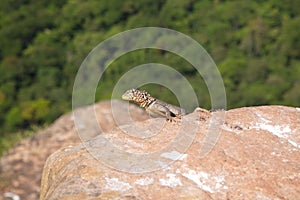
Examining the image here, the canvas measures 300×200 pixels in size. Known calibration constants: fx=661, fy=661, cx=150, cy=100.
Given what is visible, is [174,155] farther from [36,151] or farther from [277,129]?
[36,151]

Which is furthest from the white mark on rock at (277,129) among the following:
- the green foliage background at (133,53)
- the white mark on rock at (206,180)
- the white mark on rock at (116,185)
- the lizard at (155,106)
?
the green foliage background at (133,53)

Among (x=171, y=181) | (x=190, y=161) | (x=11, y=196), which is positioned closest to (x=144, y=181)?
(x=171, y=181)

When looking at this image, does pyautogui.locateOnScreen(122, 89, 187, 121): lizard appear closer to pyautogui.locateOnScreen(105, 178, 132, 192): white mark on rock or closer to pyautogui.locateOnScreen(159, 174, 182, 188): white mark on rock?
pyautogui.locateOnScreen(159, 174, 182, 188): white mark on rock

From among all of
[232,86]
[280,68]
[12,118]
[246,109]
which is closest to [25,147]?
[246,109]

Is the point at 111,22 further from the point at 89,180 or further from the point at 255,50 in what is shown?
the point at 89,180

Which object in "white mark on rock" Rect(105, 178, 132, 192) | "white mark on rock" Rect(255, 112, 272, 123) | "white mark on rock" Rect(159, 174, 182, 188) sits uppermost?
"white mark on rock" Rect(255, 112, 272, 123)

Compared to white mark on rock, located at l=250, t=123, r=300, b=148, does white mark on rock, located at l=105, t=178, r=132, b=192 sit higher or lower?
lower

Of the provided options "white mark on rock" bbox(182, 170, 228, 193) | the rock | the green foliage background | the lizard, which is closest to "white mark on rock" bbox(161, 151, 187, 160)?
the rock
